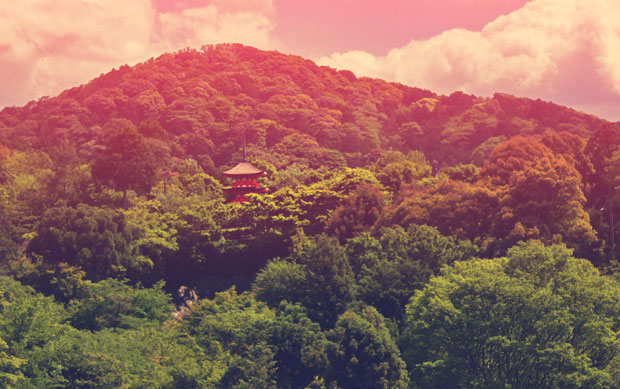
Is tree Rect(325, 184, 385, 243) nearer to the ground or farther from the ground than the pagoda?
nearer to the ground

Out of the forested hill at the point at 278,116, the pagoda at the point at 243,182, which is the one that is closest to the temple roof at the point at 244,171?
the pagoda at the point at 243,182

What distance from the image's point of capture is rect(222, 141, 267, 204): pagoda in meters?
49.9

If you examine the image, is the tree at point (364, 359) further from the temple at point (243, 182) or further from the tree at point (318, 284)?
the temple at point (243, 182)

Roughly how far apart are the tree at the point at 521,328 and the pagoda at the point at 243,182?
26.7 meters

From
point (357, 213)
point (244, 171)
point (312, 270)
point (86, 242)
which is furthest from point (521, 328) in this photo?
point (244, 171)

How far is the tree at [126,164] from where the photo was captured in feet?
157

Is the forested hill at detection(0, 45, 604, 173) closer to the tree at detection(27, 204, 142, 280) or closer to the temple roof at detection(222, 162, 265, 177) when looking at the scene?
the temple roof at detection(222, 162, 265, 177)

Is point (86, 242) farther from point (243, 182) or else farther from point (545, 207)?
point (545, 207)

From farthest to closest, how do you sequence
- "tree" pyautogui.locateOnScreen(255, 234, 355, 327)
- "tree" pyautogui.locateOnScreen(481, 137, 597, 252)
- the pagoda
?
the pagoda → "tree" pyautogui.locateOnScreen(481, 137, 597, 252) → "tree" pyautogui.locateOnScreen(255, 234, 355, 327)

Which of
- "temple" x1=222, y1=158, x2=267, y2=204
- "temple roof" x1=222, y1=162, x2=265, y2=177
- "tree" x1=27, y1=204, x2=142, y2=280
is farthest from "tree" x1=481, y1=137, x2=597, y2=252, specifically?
"temple roof" x1=222, y1=162, x2=265, y2=177

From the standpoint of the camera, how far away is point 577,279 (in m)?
23.6

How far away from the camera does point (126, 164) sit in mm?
47688

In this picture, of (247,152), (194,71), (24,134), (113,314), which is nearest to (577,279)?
(113,314)

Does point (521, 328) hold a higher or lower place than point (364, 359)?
higher
